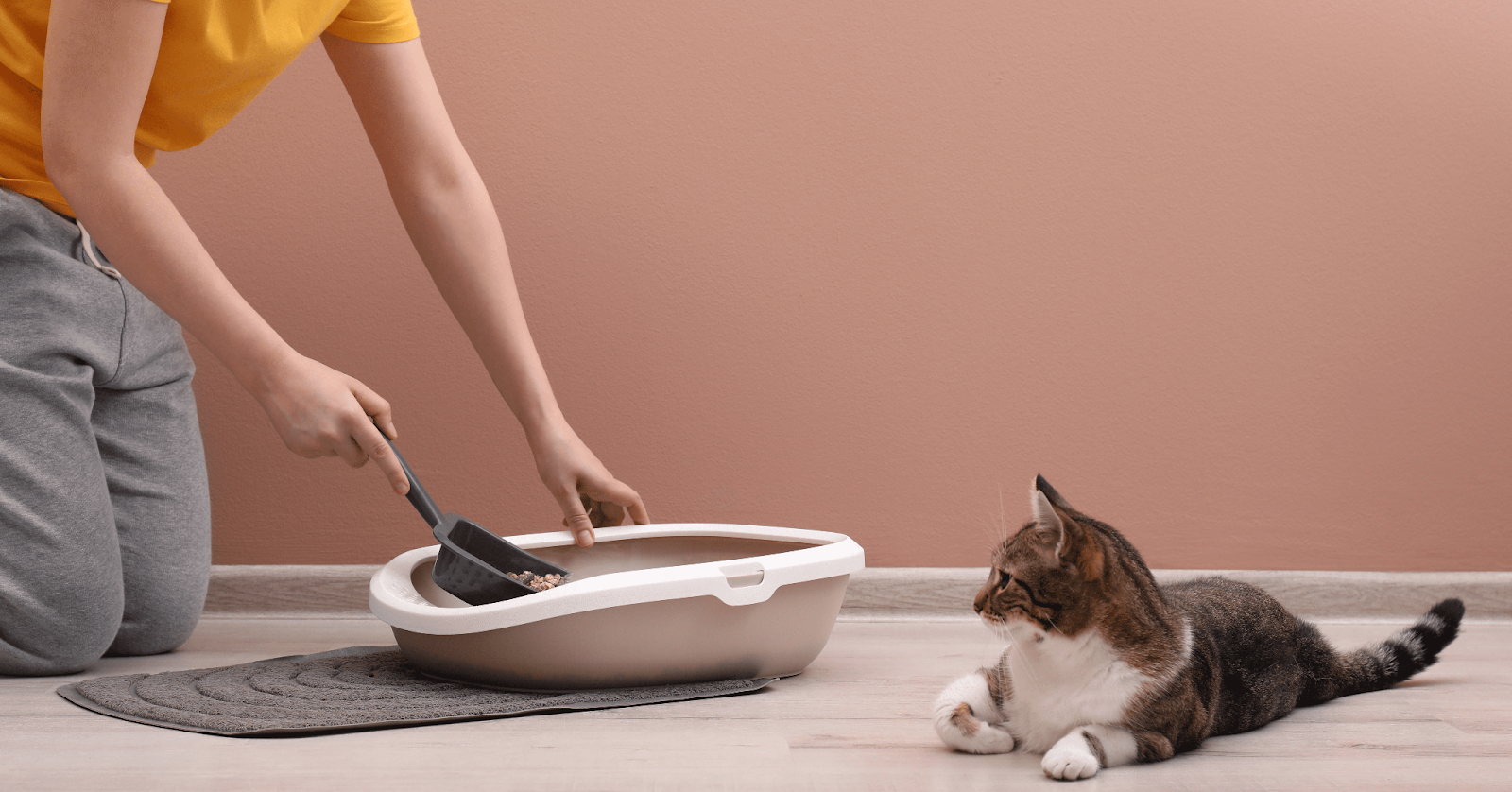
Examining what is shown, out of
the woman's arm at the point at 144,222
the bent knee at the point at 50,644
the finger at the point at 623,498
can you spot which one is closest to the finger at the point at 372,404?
the woman's arm at the point at 144,222

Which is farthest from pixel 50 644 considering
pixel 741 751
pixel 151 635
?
pixel 741 751

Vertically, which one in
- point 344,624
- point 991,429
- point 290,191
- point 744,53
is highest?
point 744,53

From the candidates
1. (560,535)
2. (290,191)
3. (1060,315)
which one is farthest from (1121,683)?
(290,191)

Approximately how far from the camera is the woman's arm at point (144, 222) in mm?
871

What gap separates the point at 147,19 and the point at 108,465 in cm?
55

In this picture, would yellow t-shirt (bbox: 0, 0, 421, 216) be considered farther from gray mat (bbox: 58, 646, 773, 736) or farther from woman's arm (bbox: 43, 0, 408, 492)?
gray mat (bbox: 58, 646, 773, 736)

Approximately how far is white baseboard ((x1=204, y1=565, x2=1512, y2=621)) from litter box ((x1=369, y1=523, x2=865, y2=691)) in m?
0.40

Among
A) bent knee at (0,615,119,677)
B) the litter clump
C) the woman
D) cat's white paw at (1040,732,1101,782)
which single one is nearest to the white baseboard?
the woman

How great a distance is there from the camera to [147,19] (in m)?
0.88

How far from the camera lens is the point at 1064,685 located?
78 centimetres

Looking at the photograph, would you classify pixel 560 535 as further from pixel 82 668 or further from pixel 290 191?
pixel 290 191

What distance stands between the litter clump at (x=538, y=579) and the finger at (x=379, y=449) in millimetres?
187

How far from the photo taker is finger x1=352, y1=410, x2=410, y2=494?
89cm

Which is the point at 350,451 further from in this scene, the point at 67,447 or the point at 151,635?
the point at 151,635
